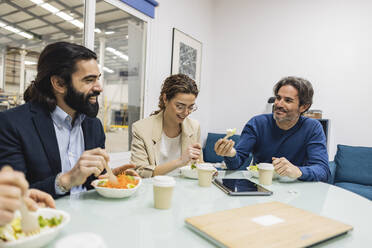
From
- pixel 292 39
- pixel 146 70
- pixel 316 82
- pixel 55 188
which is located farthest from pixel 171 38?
pixel 55 188

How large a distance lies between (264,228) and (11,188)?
0.69 m

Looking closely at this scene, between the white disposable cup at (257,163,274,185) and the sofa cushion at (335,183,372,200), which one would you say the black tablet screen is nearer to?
the white disposable cup at (257,163,274,185)

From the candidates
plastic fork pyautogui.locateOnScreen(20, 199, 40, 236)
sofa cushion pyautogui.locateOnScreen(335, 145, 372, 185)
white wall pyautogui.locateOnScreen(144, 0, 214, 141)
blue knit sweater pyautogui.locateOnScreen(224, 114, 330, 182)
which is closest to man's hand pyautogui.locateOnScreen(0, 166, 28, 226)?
plastic fork pyautogui.locateOnScreen(20, 199, 40, 236)

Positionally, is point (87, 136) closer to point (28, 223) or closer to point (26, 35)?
point (28, 223)

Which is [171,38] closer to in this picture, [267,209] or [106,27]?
[106,27]

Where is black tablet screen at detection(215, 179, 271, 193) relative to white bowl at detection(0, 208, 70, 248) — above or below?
below

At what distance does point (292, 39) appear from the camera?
4020 mm

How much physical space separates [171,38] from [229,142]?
8.26 feet

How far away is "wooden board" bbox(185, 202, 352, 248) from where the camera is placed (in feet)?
2.32

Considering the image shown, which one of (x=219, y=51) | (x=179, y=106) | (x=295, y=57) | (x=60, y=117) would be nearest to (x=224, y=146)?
(x=179, y=106)

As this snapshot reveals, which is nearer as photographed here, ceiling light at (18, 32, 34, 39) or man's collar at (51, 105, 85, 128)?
man's collar at (51, 105, 85, 128)

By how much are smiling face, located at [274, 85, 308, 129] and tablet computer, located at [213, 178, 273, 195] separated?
0.80 metres

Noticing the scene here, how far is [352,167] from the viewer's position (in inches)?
128

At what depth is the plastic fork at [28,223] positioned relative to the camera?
61 centimetres
